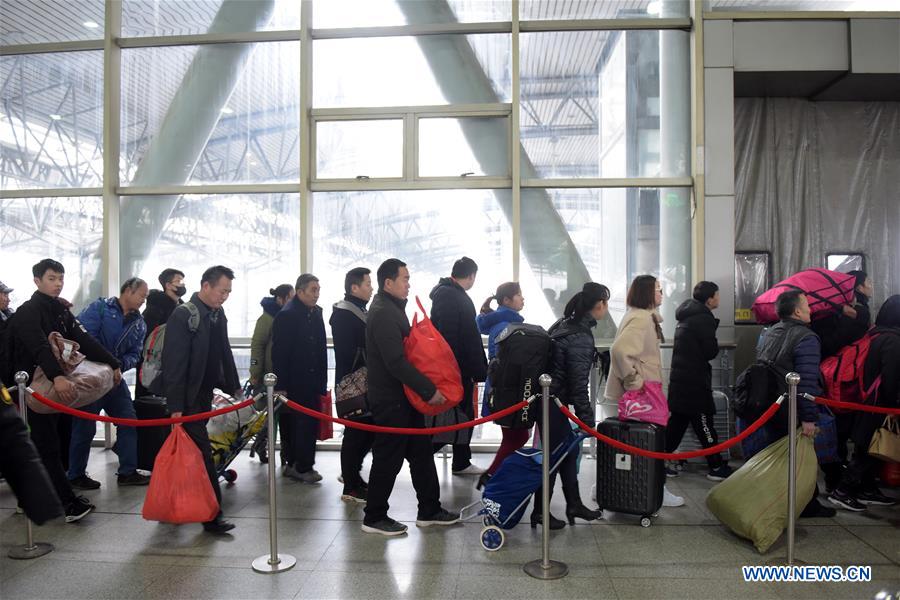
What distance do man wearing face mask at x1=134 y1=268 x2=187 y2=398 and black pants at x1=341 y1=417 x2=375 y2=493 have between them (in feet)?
6.48

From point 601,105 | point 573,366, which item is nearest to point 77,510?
point 573,366

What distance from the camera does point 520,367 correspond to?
4.39 m

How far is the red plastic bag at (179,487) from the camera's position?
4.14 metres

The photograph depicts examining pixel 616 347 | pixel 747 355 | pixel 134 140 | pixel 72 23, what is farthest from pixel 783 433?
pixel 72 23

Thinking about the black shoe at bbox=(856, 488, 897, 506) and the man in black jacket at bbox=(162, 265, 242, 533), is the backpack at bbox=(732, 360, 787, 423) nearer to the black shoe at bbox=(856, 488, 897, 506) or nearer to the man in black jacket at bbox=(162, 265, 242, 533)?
the black shoe at bbox=(856, 488, 897, 506)

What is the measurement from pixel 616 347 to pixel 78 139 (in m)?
6.60

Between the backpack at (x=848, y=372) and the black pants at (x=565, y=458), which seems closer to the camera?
the black pants at (x=565, y=458)

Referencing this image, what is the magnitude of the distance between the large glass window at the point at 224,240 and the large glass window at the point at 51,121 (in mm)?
770

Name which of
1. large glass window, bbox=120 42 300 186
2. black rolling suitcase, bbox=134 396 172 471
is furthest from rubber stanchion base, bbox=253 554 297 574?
large glass window, bbox=120 42 300 186

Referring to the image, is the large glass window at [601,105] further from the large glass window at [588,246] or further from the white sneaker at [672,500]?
the white sneaker at [672,500]

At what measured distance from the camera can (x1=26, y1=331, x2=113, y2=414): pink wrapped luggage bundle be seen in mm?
4629

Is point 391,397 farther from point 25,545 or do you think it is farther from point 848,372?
point 848,372

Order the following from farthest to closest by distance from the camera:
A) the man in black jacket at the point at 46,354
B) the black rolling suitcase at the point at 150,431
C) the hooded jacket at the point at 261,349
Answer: the hooded jacket at the point at 261,349 → the black rolling suitcase at the point at 150,431 → the man in black jacket at the point at 46,354

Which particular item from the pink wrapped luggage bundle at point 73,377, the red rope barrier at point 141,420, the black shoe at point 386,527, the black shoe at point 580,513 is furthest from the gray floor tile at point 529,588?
the pink wrapped luggage bundle at point 73,377
